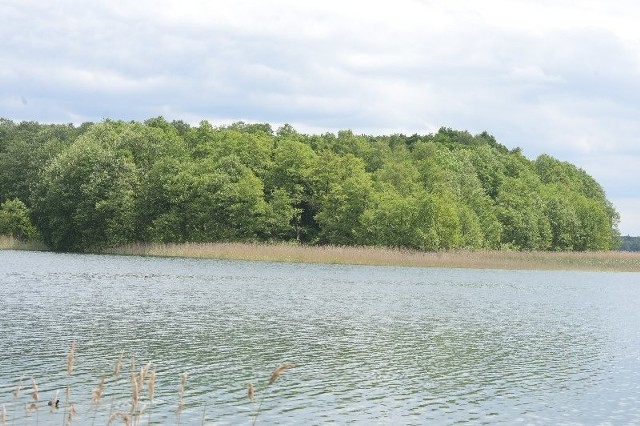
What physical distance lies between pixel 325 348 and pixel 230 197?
66.4 m

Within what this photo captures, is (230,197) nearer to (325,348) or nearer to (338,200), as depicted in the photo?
(338,200)

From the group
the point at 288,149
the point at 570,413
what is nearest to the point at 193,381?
the point at 570,413

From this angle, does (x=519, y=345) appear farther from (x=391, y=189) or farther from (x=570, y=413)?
(x=391, y=189)

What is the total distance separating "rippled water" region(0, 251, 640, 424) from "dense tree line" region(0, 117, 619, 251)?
38.4 meters

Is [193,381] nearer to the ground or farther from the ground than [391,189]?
nearer to the ground

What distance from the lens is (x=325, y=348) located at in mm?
27031

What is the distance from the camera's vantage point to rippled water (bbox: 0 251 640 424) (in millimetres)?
18672

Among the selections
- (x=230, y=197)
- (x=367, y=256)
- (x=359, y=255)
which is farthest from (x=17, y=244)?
(x=367, y=256)

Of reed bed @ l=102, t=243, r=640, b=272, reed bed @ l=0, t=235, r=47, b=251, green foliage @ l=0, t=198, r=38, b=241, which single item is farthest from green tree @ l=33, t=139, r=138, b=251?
reed bed @ l=102, t=243, r=640, b=272

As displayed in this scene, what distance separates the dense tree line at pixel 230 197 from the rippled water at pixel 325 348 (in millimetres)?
38357

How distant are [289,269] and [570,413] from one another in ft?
158

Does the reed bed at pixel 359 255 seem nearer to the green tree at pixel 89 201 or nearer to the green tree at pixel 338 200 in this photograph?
the green tree at pixel 89 201

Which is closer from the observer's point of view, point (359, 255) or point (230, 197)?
point (359, 255)

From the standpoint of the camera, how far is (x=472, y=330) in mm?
33938
